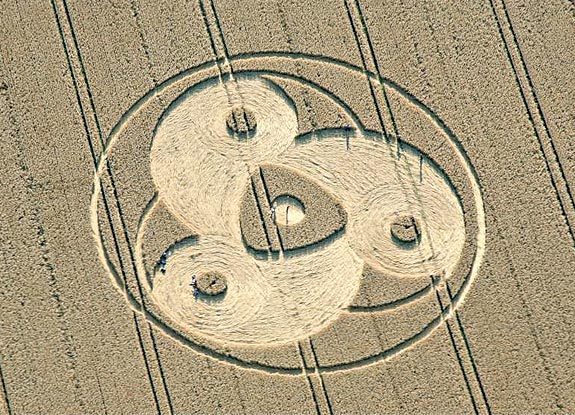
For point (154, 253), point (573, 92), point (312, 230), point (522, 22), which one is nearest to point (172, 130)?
point (154, 253)

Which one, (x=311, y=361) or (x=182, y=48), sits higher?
(x=182, y=48)

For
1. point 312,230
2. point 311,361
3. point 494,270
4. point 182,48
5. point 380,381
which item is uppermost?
point 182,48

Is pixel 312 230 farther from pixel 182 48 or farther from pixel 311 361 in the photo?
pixel 182 48

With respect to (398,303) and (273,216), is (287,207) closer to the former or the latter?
(273,216)

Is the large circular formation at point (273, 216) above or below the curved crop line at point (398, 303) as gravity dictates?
above
